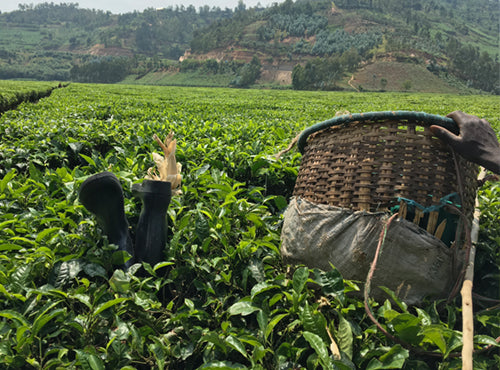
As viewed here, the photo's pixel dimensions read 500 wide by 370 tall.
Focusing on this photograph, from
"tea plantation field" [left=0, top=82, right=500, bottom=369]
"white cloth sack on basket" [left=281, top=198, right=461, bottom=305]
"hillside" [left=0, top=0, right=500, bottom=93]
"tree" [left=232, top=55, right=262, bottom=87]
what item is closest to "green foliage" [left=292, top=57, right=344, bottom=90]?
"hillside" [left=0, top=0, right=500, bottom=93]

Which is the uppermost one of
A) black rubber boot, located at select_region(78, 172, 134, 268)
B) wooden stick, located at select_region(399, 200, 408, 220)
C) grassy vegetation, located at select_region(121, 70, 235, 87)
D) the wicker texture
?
grassy vegetation, located at select_region(121, 70, 235, 87)

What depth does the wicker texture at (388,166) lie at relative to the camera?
5.16ft

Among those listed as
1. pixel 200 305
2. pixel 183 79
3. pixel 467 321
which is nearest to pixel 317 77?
pixel 183 79

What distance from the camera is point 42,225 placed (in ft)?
7.00

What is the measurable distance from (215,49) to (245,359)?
402 ft

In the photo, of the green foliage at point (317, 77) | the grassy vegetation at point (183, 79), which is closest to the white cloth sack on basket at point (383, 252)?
the green foliage at point (317, 77)

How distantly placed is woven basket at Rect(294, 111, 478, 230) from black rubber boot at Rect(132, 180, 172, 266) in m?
0.84

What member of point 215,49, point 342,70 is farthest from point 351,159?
point 215,49

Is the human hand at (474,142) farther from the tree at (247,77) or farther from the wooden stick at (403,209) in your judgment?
the tree at (247,77)

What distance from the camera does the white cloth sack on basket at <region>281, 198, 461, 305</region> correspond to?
4.95ft

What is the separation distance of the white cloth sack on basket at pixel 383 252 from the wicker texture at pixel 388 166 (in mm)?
87

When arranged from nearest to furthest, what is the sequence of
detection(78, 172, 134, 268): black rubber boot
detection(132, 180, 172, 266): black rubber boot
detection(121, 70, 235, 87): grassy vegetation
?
1. detection(78, 172, 134, 268): black rubber boot
2. detection(132, 180, 172, 266): black rubber boot
3. detection(121, 70, 235, 87): grassy vegetation

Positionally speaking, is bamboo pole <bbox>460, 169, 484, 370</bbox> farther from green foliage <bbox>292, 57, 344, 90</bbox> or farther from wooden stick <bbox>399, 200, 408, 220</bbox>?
green foliage <bbox>292, 57, 344, 90</bbox>

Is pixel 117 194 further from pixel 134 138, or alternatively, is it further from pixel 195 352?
pixel 134 138
